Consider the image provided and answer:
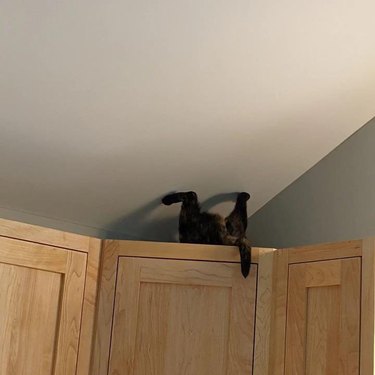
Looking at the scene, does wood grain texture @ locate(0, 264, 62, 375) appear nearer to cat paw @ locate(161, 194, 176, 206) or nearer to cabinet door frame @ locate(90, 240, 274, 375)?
cabinet door frame @ locate(90, 240, 274, 375)

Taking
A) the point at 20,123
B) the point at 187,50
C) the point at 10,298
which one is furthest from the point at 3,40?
the point at 10,298

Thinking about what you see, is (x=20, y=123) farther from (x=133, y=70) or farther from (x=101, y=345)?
(x=101, y=345)

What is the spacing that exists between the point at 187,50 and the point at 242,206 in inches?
31.8

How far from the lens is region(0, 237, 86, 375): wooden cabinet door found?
2.06 metres

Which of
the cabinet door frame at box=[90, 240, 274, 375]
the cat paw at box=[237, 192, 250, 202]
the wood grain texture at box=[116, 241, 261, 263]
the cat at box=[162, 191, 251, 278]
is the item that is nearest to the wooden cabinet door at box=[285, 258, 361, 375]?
the cabinet door frame at box=[90, 240, 274, 375]

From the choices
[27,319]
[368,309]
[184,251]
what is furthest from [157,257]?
[368,309]

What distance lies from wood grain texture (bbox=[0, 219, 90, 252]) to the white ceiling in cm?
24

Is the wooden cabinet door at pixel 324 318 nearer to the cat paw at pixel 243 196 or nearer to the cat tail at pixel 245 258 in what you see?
the cat tail at pixel 245 258

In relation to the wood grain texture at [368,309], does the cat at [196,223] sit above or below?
above

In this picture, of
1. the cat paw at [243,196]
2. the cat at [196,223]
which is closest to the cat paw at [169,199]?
the cat at [196,223]

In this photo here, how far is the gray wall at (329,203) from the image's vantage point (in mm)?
2516

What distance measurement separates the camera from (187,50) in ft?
6.63

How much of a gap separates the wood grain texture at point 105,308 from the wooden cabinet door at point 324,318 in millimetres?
528

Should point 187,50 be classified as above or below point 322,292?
above
